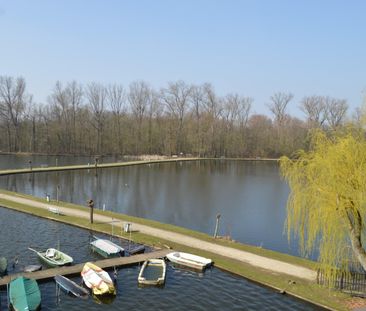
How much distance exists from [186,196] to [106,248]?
28740 millimetres

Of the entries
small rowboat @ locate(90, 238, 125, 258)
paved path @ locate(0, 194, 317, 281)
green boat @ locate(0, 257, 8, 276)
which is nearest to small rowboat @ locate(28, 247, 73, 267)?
small rowboat @ locate(90, 238, 125, 258)

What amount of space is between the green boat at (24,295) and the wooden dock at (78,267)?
1.58 metres

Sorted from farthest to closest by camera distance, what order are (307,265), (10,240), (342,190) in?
(10,240)
(307,265)
(342,190)

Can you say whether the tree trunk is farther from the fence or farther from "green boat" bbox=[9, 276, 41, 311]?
"green boat" bbox=[9, 276, 41, 311]

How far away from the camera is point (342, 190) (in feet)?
63.5

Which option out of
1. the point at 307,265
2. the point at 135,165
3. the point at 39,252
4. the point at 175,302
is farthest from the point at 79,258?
the point at 135,165

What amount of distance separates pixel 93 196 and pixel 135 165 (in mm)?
47570

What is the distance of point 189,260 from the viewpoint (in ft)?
83.9

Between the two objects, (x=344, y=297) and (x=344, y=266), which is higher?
(x=344, y=266)

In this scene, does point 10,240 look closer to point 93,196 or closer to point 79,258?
point 79,258

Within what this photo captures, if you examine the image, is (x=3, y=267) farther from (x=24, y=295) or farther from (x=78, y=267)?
(x=24, y=295)

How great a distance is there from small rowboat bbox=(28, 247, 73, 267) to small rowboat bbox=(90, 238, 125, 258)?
224 centimetres

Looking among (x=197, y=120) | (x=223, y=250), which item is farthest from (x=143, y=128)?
(x=223, y=250)

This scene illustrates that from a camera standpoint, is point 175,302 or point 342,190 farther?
point 175,302
